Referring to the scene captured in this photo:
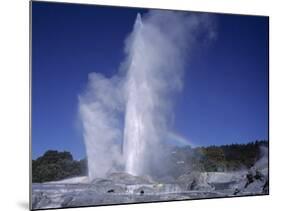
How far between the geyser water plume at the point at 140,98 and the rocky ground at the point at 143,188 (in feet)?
0.45

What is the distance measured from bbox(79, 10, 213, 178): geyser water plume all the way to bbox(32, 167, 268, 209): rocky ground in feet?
0.45

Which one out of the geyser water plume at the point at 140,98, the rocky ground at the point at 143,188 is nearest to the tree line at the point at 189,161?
the rocky ground at the point at 143,188

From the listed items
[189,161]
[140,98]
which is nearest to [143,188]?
[189,161]

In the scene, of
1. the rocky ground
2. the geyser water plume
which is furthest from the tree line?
the geyser water plume

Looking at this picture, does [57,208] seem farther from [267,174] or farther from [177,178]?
[267,174]

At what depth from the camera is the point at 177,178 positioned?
708 cm

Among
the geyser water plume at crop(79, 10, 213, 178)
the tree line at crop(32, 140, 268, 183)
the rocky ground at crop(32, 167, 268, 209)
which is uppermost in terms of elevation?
the geyser water plume at crop(79, 10, 213, 178)

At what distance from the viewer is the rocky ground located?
21.6 ft

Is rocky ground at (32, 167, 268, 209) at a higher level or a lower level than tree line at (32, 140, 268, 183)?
lower

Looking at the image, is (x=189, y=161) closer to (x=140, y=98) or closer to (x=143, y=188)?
(x=143, y=188)

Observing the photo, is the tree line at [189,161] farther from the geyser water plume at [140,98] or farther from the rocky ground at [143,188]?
the geyser water plume at [140,98]

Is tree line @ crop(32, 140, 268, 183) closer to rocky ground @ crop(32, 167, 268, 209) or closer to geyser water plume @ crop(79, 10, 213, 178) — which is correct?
rocky ground @ crop(32, 167, 268, 209)

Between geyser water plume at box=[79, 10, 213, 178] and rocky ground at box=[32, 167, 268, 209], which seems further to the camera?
geyser water plume at box=[79, 10, 213, 178]

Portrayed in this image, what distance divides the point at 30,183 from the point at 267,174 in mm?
2994
